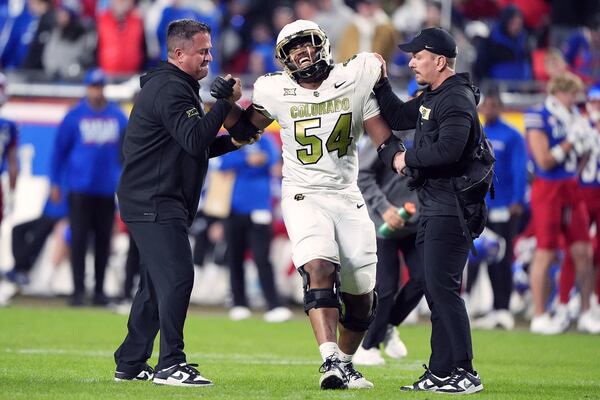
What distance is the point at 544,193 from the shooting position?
13.7 m

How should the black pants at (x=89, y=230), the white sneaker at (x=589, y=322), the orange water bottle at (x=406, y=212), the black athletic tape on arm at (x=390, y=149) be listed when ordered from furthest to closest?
1. the black pants at (x=89, y=230)
2. the white sneaker at (x=589, y=322)
3. the orange water bottle at (x=406, y=212)
4. the black athletic tape on arm at (x=390, y=149)

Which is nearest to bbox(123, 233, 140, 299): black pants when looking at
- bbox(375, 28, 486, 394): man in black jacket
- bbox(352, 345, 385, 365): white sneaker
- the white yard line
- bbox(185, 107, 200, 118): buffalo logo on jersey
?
the white yard line

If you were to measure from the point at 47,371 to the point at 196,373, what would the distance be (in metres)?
1.43

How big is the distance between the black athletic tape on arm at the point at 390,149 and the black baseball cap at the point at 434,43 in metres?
0.58

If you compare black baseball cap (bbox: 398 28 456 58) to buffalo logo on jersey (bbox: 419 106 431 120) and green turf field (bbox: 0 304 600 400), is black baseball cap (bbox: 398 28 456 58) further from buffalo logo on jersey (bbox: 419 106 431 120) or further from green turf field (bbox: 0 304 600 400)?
green turf field (bbox: 0 304 600 400)

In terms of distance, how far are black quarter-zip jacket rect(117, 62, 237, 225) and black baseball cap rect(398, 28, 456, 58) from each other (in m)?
1.22

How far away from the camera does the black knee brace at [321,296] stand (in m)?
7.91

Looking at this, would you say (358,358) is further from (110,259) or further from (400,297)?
(110,259)

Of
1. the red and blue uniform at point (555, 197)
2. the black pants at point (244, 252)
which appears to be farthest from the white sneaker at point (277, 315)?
the red and blue uniform at point (555, 197)

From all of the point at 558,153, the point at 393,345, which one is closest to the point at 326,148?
the point at 393,345

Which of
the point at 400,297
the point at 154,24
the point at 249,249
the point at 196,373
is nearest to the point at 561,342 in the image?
the point at 400,297

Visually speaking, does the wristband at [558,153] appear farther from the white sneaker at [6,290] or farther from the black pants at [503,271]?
the white sneaker at [6,290]

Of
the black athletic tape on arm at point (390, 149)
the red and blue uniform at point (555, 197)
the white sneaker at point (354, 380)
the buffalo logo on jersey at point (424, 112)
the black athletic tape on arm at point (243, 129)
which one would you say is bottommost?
the white sneaker at point (354, 380)

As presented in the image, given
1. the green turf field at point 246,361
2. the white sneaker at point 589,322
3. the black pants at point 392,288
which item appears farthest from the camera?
the white sneaker at point 589,322
